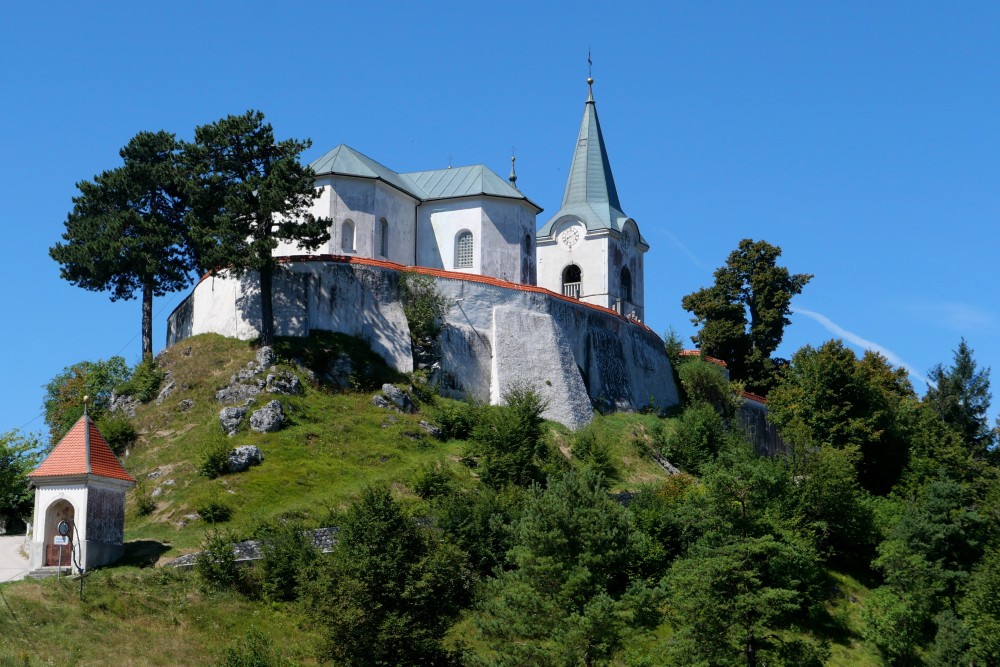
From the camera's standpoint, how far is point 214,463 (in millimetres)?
46562

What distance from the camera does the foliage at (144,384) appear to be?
53531 mm

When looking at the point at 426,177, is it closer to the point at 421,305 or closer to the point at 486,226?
the point at 486,226

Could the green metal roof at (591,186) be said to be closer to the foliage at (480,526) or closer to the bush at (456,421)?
the bush at (456,421)

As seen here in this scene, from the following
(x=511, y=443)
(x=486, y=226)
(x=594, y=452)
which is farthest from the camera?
(x=486, y=226)

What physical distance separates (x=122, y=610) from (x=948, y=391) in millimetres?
51386

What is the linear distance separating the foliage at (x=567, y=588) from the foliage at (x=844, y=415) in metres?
18.1

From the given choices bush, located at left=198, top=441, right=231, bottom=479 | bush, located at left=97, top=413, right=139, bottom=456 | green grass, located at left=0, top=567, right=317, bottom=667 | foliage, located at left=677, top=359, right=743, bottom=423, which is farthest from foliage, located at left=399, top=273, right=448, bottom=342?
green grass, located at left=0, top=567, right=317, bottom=667

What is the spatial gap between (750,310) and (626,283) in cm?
702

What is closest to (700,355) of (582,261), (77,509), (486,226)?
(582,261)

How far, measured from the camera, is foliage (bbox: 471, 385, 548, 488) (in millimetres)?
48469

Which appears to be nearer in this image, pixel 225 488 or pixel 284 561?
pixel 284 561

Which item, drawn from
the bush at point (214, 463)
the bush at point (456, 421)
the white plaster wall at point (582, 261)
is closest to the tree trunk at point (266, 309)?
the bush at point (456, 421)

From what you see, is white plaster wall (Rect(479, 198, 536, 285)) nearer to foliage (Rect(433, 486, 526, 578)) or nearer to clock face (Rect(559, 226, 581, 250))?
clock face (Rect(559, 226, 581, 250))

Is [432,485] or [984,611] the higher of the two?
[432,485]
